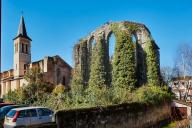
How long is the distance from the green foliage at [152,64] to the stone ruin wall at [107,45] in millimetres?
599

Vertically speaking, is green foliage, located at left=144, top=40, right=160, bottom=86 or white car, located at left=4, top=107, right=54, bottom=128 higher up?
green foliage, located at left=144, top=40, right=160, bottom=86

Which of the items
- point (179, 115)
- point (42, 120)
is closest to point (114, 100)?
point (42, 120)

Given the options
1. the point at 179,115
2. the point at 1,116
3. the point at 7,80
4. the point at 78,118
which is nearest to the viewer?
the point at 78,118

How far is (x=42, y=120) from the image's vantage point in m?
18.3

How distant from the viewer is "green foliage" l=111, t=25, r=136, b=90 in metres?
30.9

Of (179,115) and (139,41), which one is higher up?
(139,41)

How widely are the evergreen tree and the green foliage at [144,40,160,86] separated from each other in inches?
78.9

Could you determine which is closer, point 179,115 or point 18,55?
point 179,115

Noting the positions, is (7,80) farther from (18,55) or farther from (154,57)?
(154,57)

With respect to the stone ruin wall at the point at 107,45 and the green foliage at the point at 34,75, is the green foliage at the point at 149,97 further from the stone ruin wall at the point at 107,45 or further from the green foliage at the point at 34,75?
the green foliage at the point at 34,75

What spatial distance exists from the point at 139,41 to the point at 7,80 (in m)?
39.6

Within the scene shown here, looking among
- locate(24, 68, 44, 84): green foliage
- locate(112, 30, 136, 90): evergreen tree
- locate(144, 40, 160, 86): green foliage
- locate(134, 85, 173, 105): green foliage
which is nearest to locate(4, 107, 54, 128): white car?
locate(134, 85, 173, 105): green foliage

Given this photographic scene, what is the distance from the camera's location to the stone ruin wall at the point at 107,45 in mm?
33406

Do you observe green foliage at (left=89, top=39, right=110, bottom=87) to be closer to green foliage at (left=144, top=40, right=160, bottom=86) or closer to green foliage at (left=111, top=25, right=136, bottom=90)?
green foliage at (left=111, top=25, right=136, bottom=90)
